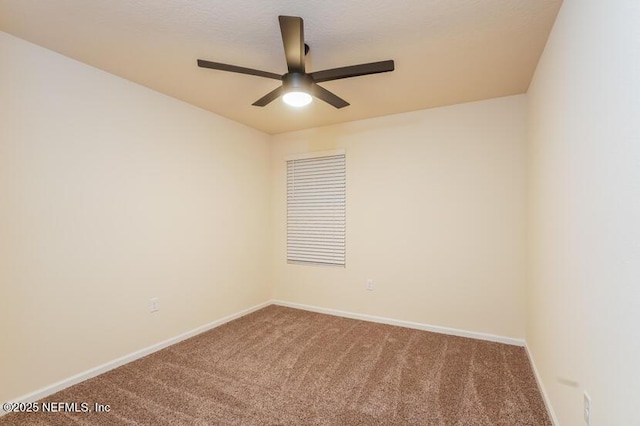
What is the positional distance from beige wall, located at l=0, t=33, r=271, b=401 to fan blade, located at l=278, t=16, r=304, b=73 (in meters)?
1.72

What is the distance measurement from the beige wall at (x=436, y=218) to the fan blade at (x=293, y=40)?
1939 mm

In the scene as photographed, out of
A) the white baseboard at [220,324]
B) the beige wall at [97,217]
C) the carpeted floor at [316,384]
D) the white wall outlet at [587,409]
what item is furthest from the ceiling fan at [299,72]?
the white baseboard at [220,324]

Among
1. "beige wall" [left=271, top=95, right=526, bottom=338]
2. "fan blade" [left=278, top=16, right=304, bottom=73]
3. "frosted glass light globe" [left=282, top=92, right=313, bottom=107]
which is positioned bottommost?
"beige wall" [left=271, top=95, right=526, bottom=338]

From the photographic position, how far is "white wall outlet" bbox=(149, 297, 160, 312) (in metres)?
2.88

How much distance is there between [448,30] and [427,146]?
1552mm

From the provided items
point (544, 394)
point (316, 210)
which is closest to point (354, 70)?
point (316, 210)

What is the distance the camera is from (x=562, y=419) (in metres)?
1.67

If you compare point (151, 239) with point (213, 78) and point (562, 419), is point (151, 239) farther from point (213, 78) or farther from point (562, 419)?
point (562, 419)

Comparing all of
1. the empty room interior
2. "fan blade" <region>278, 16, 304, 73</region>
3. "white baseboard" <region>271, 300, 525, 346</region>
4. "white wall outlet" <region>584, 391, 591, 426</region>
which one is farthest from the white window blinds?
"white wall outlet" <region>584, 391, 591, 426</region>

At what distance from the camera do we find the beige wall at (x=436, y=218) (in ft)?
9.96

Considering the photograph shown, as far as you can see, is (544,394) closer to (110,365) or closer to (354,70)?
(354,70)

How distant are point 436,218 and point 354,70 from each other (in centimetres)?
201

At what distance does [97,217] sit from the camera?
97.7 inches

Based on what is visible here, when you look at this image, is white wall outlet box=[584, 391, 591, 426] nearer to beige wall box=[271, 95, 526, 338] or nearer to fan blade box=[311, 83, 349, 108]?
beige wall box=[271, 95, 526, 338]
